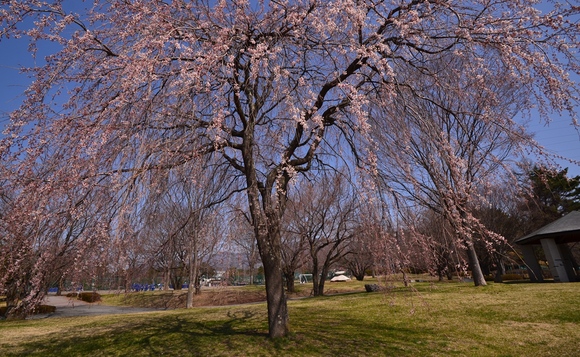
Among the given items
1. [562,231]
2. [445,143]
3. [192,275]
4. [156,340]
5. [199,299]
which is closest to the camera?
[445,143]

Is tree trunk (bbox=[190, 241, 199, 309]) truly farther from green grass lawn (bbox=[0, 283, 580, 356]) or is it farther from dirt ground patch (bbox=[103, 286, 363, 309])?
green grass lawn (bbox=[0, 283, 580, 356])

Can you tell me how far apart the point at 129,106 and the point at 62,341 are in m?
7.12

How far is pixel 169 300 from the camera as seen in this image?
69.7ft

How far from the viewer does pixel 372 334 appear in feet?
21.9

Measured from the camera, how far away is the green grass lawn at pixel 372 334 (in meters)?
5.61

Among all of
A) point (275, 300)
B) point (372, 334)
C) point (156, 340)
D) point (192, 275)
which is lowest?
point (372, 334)

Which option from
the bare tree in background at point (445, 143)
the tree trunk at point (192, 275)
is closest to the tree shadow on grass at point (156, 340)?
the tree trunk at point (192, 275)

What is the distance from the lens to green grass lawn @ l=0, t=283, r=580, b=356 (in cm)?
561

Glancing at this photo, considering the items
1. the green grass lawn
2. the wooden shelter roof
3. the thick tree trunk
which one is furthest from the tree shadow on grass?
the wooden shelter roof

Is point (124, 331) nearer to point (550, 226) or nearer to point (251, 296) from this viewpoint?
point (251, 296)

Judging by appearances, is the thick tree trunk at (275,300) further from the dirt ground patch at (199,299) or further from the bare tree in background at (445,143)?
the dirt ground patch at (199,299)

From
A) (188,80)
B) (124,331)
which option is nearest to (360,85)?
(188,80)

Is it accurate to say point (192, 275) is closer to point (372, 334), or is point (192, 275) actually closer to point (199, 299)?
point (199, 299)

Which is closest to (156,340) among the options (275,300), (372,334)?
(275,300)
